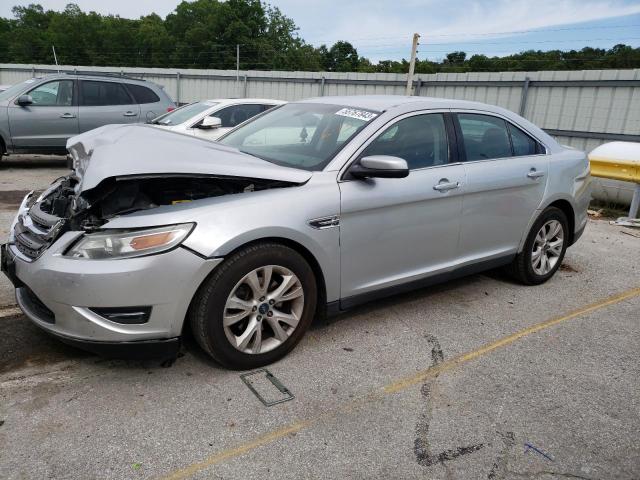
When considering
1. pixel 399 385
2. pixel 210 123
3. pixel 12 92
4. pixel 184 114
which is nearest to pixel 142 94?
pixel 12 92

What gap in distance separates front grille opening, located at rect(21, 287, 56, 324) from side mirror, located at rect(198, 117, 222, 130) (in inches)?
196

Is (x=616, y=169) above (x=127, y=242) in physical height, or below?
below

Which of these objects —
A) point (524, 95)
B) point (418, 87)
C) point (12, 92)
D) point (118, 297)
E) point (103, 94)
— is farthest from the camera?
point (418, 87)

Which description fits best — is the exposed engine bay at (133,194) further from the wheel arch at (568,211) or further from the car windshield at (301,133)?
the wheel arch at (568,211)

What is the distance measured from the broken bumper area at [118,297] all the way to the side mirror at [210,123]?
5.09 meters

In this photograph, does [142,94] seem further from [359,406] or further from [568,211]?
[359,406]

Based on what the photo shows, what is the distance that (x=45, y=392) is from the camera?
2.82 metres

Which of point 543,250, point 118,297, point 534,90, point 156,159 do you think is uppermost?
point 534,90

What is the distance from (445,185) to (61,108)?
8.29 metres

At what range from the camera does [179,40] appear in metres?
75.1

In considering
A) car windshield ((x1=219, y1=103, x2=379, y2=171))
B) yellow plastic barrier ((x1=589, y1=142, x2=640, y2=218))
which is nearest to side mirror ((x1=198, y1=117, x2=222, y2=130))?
car windshield ((x1=219, y1=103, x2=379, y2=171))

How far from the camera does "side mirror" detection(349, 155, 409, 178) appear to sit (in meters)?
3.22

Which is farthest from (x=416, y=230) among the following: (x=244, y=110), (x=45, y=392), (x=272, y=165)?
(x=244, y=110)

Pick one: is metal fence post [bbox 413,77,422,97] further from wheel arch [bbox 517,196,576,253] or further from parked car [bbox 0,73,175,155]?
wheel arch [bbox 517,196,576,253]
